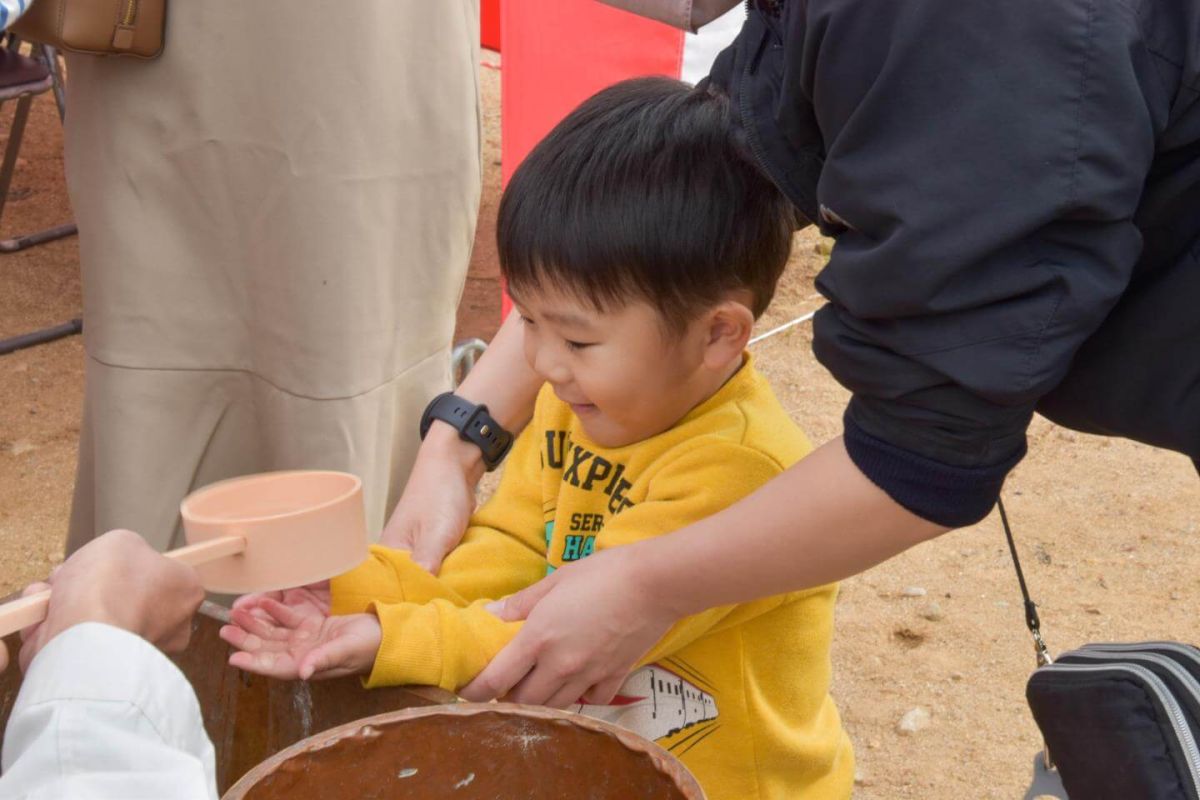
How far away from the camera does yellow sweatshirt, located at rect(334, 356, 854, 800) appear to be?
145 centimetres

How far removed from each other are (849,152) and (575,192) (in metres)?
0.51

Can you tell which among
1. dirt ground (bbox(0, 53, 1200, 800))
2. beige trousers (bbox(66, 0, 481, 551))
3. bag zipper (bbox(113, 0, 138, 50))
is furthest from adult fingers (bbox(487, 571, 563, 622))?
dirt ground (bbox(0, 53, 1200, 800))

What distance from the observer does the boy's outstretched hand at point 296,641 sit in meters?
1.34

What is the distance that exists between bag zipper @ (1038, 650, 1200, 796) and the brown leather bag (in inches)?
52.9

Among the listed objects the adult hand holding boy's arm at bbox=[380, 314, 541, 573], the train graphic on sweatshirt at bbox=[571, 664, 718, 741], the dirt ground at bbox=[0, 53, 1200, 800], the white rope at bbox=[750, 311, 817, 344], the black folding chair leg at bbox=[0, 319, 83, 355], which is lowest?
the white rope at bbox=[750, 311, 817, 344]

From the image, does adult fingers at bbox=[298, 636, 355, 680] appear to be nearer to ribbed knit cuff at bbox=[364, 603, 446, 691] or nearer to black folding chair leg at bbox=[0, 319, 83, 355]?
ribbed knit cuff at bbox=[364, 603, 446, 691]

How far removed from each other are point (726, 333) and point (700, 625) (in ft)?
1.02

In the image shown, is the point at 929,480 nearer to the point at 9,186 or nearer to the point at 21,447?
the point at 21,447

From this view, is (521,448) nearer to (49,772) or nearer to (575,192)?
(575,192)

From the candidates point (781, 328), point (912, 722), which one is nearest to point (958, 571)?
point (912, 722)

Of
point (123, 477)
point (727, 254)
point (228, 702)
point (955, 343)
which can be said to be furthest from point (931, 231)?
point (123, 477)

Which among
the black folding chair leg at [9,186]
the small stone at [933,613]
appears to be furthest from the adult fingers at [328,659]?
the black folding chair leg at [9,186]

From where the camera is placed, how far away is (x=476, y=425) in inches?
69.7

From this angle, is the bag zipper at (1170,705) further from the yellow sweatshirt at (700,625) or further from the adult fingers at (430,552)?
the adult fingers at (430,552)
